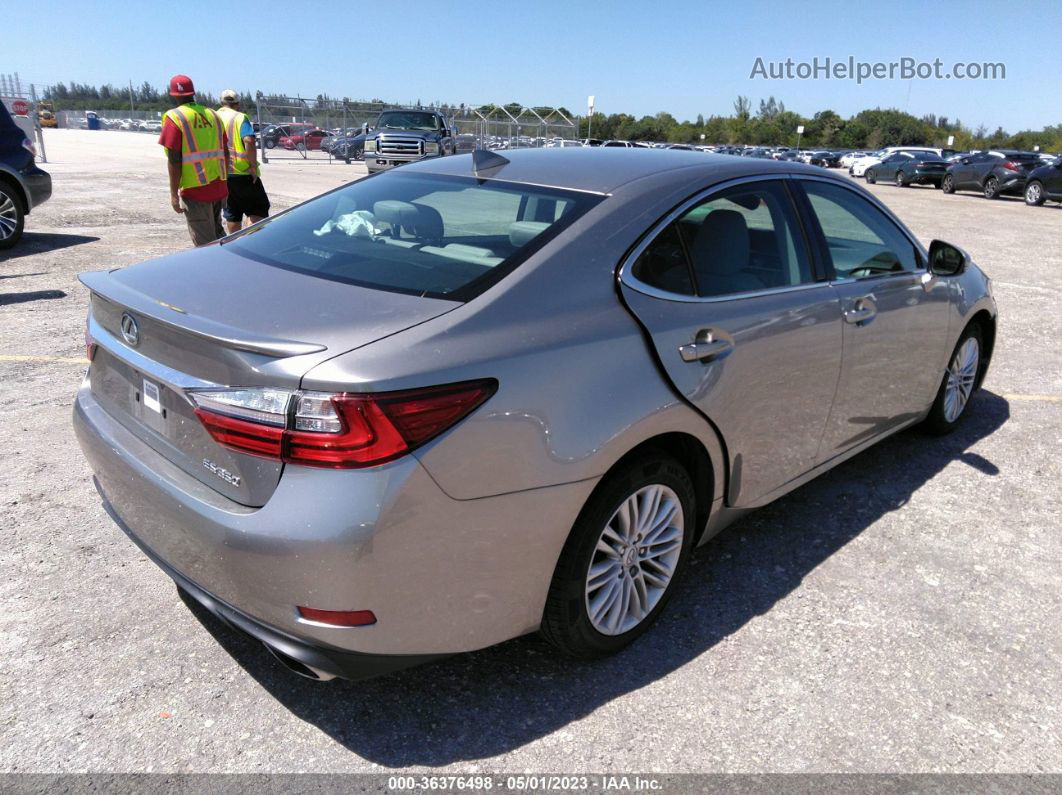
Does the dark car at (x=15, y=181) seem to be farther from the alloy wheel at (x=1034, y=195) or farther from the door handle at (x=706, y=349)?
the alloy wheel at (x=1034, y=195)

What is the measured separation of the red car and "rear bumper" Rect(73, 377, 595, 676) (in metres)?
36.4

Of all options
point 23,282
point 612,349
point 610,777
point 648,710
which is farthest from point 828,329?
point 23,282

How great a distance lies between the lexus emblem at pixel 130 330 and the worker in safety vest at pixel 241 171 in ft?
21.1

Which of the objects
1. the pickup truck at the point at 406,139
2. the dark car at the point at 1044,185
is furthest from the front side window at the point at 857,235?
the dark car at the point at 1044,185

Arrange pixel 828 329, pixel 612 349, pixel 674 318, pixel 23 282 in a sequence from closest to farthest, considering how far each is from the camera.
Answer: pixel 612 349 < pixel 674 318 < pixel 828 329 < pixel 23 282

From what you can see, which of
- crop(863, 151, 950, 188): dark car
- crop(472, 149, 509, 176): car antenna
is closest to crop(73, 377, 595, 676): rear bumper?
crop(472, 149, 509, 176): car antenna

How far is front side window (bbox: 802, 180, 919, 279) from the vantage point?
12.2 ft

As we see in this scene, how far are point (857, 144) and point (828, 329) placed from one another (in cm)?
10004

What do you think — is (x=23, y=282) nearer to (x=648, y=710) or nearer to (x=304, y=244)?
(x=304, y=244)

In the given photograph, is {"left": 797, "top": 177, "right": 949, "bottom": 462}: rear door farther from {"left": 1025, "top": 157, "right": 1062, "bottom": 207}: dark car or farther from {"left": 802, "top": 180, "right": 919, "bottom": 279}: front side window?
{"left": 1025, "top": 157, "right": 1062, "bottom": 207}: dark car

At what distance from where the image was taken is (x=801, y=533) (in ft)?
12.6

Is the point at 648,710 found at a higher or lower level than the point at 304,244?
lower

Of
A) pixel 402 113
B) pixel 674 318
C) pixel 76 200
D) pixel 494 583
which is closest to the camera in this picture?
pixel 494 583

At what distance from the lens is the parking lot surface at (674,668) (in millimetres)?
2443
